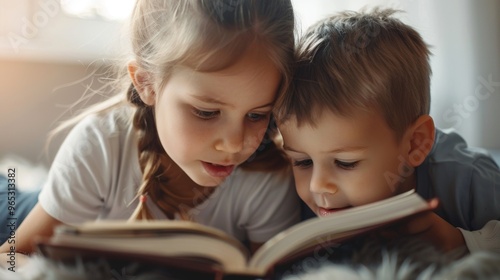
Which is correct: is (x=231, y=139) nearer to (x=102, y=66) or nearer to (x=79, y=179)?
(x=79, y=179)

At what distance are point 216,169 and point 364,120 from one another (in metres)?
0.26

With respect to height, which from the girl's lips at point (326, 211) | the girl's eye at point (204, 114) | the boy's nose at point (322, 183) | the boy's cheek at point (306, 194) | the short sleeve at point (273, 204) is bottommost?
the short sleeve at point (273, 204)

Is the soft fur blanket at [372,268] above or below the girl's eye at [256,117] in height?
below

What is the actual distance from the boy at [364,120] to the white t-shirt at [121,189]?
113 mm

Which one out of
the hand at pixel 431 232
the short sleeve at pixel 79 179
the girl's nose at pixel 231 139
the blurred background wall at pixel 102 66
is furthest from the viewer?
the blurred background wall at pixel 102 66

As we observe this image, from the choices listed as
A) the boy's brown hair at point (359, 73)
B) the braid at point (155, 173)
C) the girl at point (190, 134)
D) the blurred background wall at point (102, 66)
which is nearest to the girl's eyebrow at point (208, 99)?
the girl at point (190, 134)

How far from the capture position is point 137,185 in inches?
39.7

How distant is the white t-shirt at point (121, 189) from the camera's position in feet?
3.21

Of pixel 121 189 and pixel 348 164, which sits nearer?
pixel 348 164

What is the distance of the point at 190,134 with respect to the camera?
0.84 metres

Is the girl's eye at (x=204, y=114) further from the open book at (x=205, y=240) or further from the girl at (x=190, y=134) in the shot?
the open book at (x=205, y=240)

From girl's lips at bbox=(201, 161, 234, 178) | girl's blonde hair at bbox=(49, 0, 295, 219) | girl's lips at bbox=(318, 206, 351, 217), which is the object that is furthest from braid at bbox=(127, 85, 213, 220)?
girl's lips at bbox=(318, 206, 351, 217)

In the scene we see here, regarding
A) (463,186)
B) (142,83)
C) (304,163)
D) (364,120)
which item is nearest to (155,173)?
(142,83)

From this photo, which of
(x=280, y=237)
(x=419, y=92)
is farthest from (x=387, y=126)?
(x=280, y=237)
